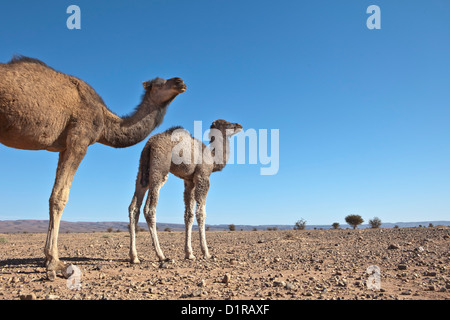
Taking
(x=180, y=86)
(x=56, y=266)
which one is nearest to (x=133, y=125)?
(x=180, y=86)

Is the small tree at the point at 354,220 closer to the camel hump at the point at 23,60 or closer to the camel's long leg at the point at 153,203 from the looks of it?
the camel's long leg at the point at 153,203

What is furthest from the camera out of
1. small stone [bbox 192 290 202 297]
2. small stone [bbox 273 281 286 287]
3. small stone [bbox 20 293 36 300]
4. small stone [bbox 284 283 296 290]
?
small stone [bbox 273 281 286 287]

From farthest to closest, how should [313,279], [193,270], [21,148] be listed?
[193,270] < [21,148] < [313,279]

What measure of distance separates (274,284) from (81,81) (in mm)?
6316

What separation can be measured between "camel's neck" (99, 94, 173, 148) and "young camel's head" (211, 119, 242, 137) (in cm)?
306

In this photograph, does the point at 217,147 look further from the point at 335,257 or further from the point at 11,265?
the point at 11,265

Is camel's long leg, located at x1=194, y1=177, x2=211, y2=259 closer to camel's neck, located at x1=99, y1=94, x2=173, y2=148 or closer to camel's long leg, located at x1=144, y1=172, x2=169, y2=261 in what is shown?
camel's long leg, located at x1=144, y1=172, x2=169, y2=261

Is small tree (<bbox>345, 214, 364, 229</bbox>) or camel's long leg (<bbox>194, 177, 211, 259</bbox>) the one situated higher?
camel's long leg (<bbox>194, 177, 211, 259</bbox>)

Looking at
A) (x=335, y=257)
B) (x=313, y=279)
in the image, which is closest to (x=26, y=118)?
(x=313, y=279)

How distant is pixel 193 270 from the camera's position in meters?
8.16

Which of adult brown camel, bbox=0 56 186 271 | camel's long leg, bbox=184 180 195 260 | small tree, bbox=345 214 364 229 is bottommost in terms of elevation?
small tree, bbox=345 214 364 229

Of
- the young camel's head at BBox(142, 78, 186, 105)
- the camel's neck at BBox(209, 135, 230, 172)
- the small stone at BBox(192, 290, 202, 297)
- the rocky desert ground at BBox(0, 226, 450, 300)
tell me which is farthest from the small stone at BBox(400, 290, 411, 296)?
the camel's neck at BBox(209, 135, 230, 172)

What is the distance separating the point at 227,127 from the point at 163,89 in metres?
3.34

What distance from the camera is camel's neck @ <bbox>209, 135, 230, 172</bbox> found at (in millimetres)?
11969
